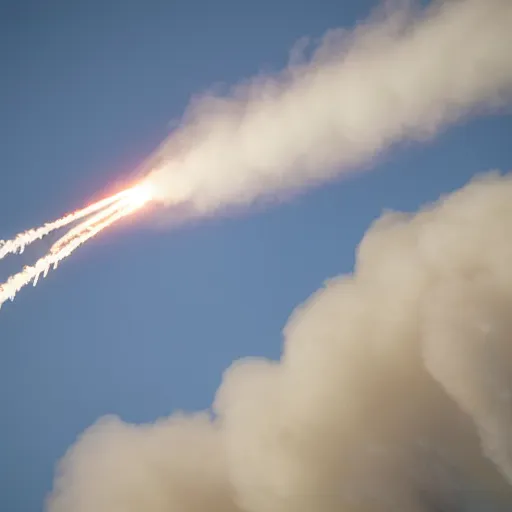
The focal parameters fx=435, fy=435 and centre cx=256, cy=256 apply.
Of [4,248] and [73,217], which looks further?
[73,217]

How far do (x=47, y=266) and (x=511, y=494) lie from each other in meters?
33.8

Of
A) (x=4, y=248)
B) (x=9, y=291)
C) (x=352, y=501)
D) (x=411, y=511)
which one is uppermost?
(x=4, y=248)

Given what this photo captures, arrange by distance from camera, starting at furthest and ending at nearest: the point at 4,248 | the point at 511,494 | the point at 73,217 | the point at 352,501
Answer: the point at 352,501 → the point at 511,494 → the point at 73,217 → the point at 4,248

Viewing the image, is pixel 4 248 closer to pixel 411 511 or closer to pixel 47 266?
pixel 47 266

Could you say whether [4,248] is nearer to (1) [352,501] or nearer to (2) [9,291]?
(2) [9,291]

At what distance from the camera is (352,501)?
3197 centimetres

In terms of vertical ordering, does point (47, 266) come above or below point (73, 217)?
below

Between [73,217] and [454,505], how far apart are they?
3440 cm

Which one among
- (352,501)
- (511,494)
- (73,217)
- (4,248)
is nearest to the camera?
(4,248)

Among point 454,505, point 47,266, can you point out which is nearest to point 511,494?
point 454,505

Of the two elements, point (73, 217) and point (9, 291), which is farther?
point (73, 217)

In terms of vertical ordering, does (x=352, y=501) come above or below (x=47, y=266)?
below

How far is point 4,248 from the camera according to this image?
80.0 feet

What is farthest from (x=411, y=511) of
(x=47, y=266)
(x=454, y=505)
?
(x=47, y=266)
